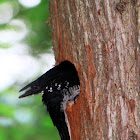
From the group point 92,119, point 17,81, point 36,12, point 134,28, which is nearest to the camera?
point 134,28

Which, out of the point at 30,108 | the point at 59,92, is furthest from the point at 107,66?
the point at 30,108

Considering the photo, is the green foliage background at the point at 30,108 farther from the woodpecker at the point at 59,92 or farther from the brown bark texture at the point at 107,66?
the brown bark texture at the point at 107,66

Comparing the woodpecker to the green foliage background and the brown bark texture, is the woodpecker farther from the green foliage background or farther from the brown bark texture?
the green foliage background

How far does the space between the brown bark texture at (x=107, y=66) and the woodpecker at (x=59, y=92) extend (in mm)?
311

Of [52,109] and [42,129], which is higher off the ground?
[52,109]

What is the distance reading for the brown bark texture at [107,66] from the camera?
2.02 m

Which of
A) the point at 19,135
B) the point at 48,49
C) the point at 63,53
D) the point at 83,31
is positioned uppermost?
the point at 83,31

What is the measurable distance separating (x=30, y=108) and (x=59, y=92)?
1.81 meters

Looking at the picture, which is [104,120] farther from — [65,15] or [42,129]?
[42,129]

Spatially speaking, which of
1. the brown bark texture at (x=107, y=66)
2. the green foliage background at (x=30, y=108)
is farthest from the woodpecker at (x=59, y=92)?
the green foliage background at (x=30, y=108)

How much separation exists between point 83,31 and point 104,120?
0.75 meters

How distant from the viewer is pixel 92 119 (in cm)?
218

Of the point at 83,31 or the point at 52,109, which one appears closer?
the point at 83,31

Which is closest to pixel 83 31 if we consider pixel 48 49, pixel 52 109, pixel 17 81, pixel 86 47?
pixel 86 47
